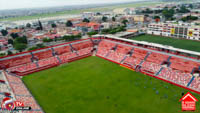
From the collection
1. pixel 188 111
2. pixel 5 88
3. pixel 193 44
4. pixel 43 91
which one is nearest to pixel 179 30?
pixel 193 44

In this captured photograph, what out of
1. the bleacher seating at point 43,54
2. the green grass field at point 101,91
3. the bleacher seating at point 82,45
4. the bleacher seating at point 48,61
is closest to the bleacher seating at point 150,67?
the green grass field at point 101,91

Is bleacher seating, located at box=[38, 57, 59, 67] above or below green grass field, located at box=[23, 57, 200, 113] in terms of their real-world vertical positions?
above

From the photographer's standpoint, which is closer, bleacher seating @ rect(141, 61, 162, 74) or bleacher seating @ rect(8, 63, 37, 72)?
bleacher seating @ rect(141, 61, 162, 74)

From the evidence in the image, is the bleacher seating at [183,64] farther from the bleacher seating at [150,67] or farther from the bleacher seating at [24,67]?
the bleacher seating at [24,67]

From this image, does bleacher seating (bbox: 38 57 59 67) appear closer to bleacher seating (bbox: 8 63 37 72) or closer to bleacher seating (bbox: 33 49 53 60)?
bleacher seating (bbox: 33 49 53 60)

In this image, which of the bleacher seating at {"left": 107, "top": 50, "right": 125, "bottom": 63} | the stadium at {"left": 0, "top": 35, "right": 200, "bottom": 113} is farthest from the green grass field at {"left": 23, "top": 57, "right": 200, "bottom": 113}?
the bleacher seating at {"left": 107, "top": 50, "right": 125, "bottom": 63}

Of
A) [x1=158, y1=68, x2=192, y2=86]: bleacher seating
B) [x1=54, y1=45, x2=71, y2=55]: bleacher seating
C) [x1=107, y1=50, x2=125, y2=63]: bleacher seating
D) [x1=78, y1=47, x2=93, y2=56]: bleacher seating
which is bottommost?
[x1=158, y1=68, x2=192, y2=86]: bleacher seating

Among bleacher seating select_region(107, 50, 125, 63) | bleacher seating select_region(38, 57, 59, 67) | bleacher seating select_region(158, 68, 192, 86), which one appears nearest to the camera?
bleacher seating select_region(158, 68, 192, 86)
